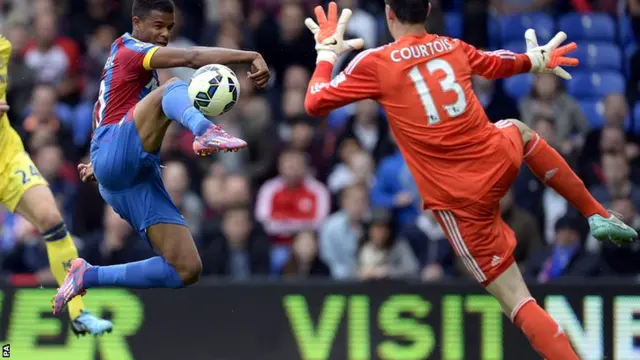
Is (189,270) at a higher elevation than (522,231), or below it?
higher

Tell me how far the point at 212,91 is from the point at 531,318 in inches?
100

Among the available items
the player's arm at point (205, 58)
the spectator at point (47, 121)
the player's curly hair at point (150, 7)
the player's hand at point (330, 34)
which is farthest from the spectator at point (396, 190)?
the player's arm at point (205, 58)

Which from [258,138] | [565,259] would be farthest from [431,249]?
[258,138]

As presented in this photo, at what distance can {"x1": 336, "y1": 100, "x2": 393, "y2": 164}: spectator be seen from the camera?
14914 mm

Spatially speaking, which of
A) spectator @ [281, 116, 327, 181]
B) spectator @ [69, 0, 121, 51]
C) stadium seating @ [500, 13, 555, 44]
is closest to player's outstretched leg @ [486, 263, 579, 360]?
spectator @ [281, 116, 327, 181]

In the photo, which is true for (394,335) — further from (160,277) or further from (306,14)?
(306,14)

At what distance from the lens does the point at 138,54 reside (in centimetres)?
941

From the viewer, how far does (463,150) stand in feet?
30.9

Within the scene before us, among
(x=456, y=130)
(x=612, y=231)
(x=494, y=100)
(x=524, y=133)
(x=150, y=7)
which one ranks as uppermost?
(x=150, y=7)

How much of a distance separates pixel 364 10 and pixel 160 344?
5.40m

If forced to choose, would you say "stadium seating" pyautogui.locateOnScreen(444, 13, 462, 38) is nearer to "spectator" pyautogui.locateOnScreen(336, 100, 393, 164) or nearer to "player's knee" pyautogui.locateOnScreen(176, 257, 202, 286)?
"spectator" pyautogui.locateOnScreen(336, 100, 393, 164)

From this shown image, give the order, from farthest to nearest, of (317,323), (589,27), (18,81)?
(589,27)
(18,81)
(317,323)

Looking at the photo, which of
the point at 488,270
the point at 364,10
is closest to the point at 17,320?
the point at 488,270

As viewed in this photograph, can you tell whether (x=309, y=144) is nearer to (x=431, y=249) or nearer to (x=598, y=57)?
(x=431, y=249)
